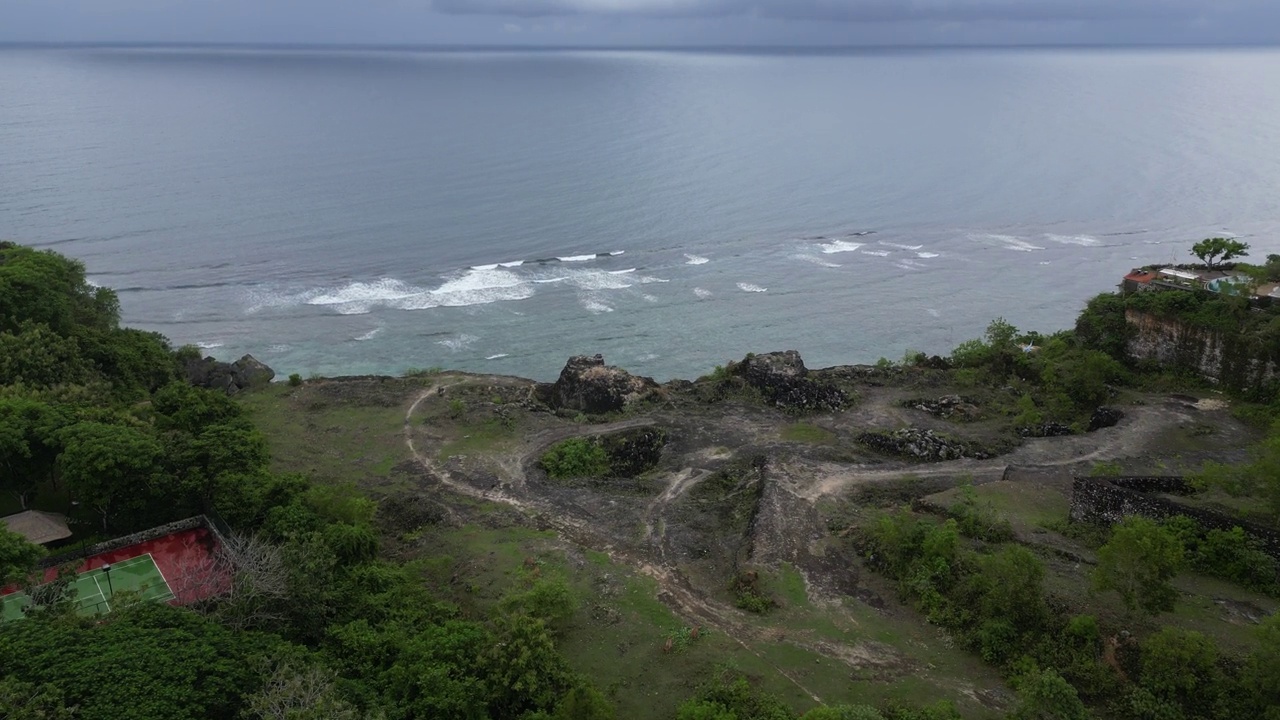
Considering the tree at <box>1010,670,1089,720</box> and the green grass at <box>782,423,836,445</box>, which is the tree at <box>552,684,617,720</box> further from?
the green grass at <box>782,423,836,445</box>

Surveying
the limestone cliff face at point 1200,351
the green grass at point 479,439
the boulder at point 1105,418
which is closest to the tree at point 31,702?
the green grass at point 479,439

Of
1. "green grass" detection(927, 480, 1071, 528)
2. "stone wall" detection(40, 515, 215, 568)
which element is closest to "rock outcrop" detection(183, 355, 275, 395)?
"stone wall" detection(40, 515, 215, 568)

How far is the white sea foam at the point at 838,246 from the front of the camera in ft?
267

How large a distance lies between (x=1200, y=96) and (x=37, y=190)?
691 feet

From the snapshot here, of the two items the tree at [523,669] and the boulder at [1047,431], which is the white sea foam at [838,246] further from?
the tree at [523,669]

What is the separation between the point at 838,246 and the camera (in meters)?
82.4

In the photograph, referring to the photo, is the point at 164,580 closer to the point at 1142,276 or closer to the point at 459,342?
the point at 459,342

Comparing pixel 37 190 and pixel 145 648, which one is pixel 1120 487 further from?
pixel 37 190

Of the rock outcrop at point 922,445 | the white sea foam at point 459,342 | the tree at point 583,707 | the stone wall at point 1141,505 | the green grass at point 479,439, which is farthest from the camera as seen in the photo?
the white sea foam at point 459,342

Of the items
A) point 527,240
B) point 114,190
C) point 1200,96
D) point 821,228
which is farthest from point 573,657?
point 1200,96

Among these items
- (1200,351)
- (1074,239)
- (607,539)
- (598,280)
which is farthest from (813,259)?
(607,539)

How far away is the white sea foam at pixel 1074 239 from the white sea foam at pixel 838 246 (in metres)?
19.4

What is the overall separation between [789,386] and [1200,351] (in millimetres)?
21743

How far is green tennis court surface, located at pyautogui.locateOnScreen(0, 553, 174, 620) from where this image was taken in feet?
87.7
